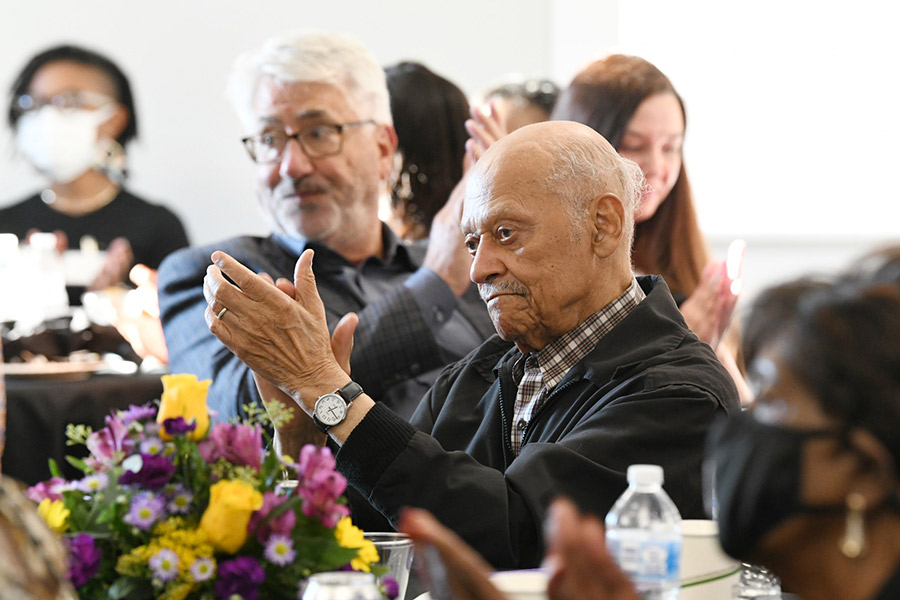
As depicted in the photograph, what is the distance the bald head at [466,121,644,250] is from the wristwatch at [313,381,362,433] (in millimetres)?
425

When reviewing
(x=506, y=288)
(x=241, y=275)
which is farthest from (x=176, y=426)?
(x=506, y=288)

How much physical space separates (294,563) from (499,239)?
2.84 ft

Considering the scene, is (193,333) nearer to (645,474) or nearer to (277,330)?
(277,330)

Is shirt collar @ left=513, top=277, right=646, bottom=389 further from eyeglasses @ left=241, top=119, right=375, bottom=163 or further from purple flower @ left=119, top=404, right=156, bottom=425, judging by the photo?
eyeglasses @ left=241, top=119, right=375, bottom=163

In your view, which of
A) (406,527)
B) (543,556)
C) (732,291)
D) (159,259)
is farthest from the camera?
(159,259)

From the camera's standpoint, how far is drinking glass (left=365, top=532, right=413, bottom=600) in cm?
131

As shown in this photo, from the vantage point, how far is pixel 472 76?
5969 millimetres

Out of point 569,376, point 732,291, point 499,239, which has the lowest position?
point 732,291

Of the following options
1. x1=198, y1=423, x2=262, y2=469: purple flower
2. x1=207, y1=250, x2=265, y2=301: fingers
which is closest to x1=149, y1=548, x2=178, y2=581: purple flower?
x1=198, y1=423, x2=262, y2=469: purple flower

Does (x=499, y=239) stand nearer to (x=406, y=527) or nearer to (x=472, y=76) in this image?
(x=406, y=527)

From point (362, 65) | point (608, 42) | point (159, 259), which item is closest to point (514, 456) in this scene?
point (362, 65)

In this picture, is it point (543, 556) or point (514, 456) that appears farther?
point (514, 456)

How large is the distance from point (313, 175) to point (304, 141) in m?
0.09

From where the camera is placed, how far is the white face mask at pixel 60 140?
561 centimetres
